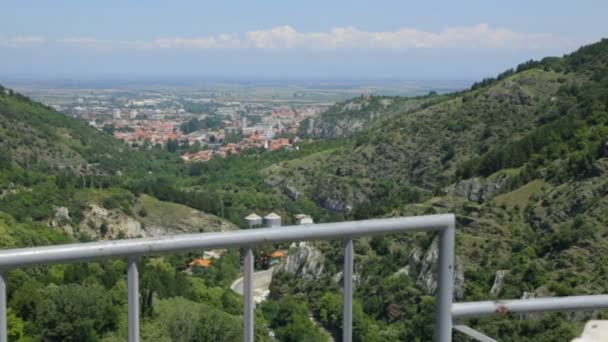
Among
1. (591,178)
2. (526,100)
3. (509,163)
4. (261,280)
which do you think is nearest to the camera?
(261,280)

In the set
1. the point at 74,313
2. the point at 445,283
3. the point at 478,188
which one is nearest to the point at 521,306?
the point at 445,283

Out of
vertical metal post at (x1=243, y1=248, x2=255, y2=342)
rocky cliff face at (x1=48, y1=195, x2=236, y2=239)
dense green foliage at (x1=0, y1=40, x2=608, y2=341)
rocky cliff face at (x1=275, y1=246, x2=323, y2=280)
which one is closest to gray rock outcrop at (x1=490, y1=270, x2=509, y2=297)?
dense green foliage at (x1=0, y1=40, x2=608, y2=341)

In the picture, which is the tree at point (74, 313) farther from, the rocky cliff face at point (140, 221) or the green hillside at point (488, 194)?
the rocky cliff face at point (140, 221)

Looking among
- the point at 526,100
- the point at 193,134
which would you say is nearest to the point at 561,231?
the point at 526,100

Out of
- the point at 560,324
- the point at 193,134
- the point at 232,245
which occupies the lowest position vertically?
the point at 193,134

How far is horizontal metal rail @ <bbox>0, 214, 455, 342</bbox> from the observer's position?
5.88 feet

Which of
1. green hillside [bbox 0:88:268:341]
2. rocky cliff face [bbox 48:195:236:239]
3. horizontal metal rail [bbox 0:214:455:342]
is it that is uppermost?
horizontal metal rail [bbox 0:214:455:342]

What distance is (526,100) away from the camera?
227 feet

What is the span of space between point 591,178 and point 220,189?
59.1m

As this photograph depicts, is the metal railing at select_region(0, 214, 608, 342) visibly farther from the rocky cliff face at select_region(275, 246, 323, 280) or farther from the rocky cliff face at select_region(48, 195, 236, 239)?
the rocky cliff face at select_region(48, 195, 236, 239)

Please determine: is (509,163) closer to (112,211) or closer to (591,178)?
(591,178)

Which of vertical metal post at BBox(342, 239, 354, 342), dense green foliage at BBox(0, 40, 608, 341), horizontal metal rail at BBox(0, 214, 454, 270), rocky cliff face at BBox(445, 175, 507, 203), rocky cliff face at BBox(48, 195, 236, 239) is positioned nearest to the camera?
horizontal metal rail at BBox(0, 214, 454, 270)

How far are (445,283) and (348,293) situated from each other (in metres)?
0.34

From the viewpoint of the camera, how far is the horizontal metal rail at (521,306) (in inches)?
89.4
